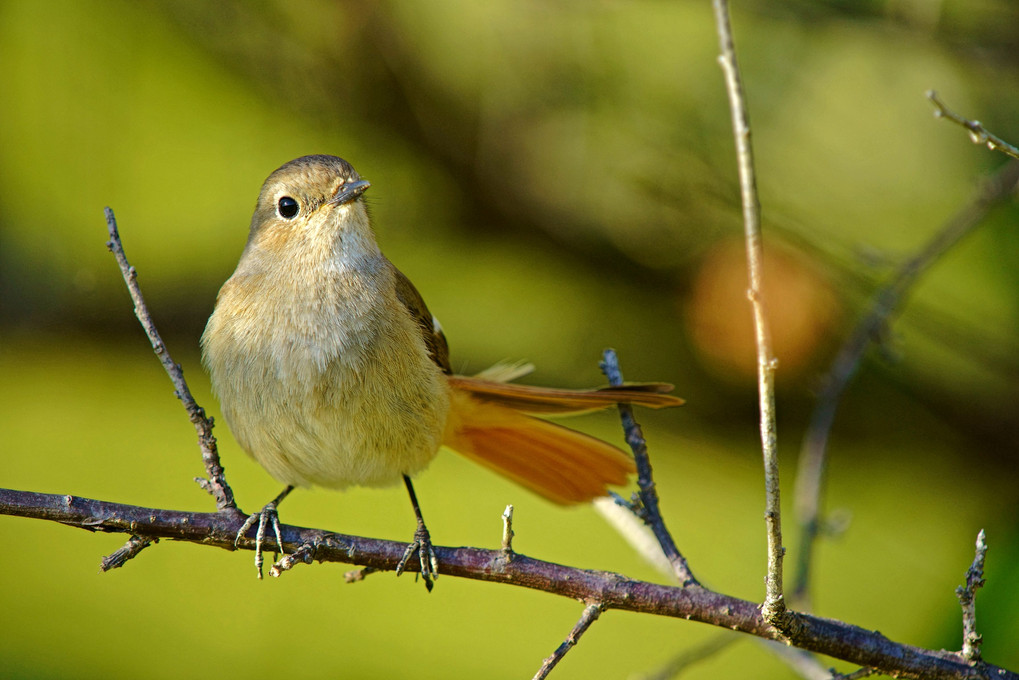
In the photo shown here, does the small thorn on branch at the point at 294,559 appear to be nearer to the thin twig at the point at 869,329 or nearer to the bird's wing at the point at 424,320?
the bird's wing at the point at 424,320

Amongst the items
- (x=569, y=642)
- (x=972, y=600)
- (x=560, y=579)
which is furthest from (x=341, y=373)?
(x=972, y=600)

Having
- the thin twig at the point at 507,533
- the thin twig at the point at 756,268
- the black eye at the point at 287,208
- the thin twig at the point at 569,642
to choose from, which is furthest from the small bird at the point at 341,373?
the thin twig at the point at 756,268

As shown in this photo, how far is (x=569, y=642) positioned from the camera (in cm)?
200

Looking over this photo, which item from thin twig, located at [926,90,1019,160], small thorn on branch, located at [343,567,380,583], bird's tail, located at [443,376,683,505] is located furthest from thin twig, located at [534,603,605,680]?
thin twig, located at [926,90,1019,160]

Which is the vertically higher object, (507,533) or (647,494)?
(647,494)

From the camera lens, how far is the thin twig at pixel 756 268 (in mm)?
1509

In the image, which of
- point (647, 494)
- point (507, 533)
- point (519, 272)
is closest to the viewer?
point (507, 533)

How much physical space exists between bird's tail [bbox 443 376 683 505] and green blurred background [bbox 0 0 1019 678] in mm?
771

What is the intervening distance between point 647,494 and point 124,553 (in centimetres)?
118

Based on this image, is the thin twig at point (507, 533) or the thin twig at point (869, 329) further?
the thin twig at point (869, 329)

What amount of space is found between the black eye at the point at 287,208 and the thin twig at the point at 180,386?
2.43 feet

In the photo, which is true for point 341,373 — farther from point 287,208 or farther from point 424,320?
point 287,208

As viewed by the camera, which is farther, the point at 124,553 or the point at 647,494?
the point at 647,494

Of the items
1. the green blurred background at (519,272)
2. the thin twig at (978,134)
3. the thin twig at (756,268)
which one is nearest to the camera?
the thin twig at (756,268)
